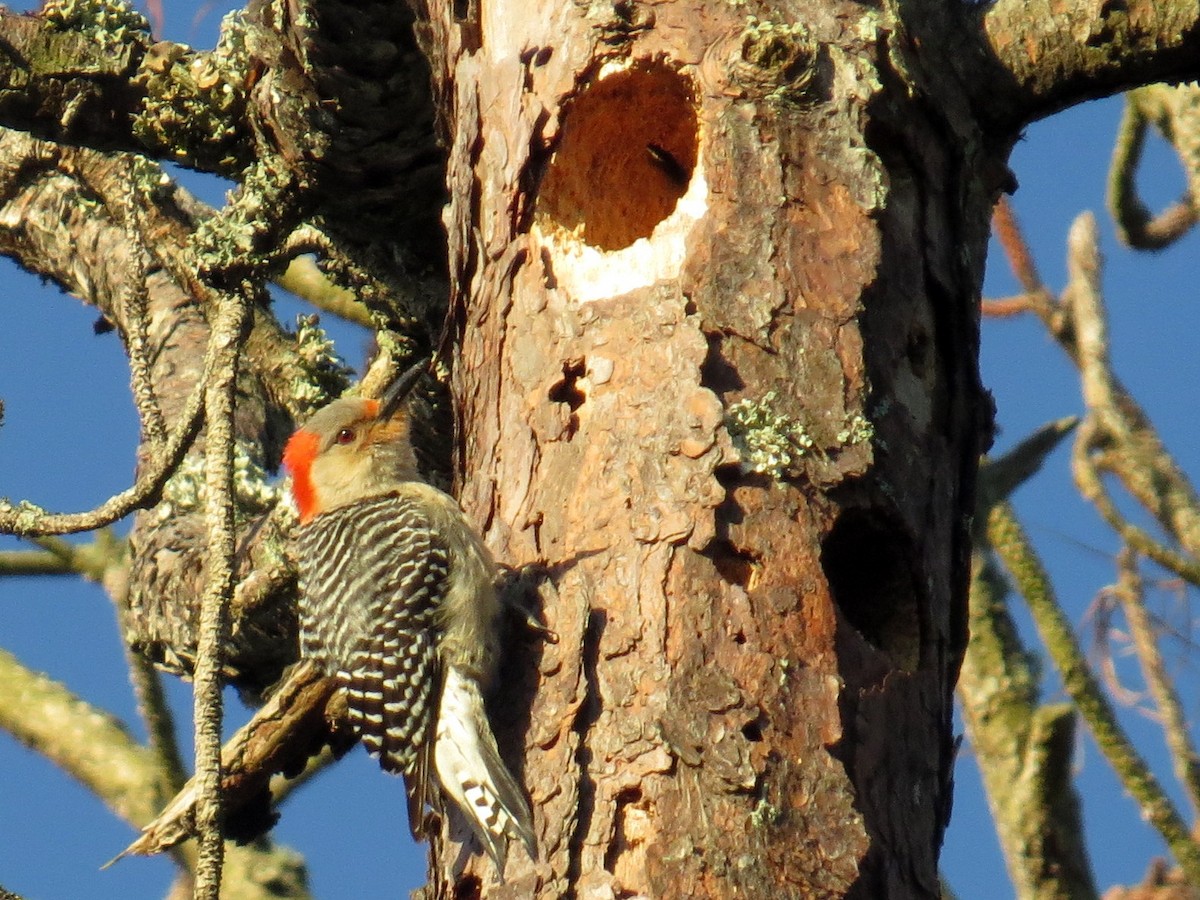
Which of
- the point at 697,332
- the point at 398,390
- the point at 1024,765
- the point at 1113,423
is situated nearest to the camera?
the point at 697,332

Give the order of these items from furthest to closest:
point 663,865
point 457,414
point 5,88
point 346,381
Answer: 1. point 346,381
2. point 5,88
3. point 457,414
4. point 663,865

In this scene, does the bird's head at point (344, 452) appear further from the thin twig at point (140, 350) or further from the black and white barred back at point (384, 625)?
the thin twig at point (140, 350)

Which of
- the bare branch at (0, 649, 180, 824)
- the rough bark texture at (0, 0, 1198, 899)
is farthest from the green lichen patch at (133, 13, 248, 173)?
the bare branch at (0, 649, 180, 824)

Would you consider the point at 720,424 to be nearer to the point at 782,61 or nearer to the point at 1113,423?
the point at 782,61

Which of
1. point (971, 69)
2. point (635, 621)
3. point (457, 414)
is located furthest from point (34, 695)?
point (971, 69)

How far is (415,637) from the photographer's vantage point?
4.51m

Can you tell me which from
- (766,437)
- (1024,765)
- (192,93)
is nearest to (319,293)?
(192,93)

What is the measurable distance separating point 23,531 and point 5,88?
1.50 m

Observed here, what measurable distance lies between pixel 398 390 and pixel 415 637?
3.94 feet

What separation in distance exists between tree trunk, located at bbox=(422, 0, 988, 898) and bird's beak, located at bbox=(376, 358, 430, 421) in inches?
39.9

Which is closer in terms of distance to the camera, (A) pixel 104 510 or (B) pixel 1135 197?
(A) pixel 104 510

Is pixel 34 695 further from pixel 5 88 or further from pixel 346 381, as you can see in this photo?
pixel 5 88

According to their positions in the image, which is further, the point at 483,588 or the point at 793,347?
the point at 483,588

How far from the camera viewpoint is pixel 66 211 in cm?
645
